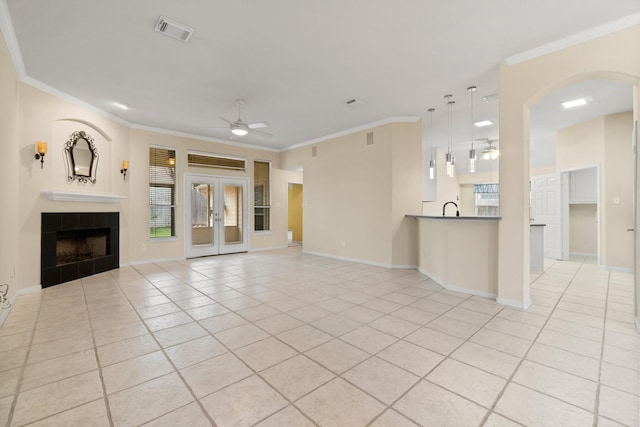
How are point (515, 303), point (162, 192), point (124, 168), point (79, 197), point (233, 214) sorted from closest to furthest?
point (515, 303) → point (79, 197) → point (124, 168) → point (162, 192) → point (233, 214)

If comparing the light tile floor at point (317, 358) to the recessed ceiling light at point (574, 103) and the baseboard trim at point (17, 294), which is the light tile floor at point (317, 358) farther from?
the recessed ceiling light at point (574, 103)

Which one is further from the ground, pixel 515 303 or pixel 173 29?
pixel 173 29

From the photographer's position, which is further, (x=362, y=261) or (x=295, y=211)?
(x=295, y=211)

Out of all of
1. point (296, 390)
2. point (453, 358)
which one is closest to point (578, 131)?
point (453, 358)

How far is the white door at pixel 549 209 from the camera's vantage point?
6.74 m

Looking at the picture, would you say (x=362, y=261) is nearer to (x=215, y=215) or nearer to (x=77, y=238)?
(x=215, y=215)

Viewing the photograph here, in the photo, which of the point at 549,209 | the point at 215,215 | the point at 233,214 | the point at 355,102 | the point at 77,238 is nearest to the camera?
the point at 355,102

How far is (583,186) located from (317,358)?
8.51m

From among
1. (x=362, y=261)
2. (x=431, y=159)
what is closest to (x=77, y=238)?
(x=362, y=261)

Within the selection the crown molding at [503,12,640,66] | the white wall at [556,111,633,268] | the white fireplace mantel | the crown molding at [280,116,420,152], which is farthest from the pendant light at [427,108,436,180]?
the white fireplace mantel

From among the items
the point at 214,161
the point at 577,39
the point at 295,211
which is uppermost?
the point at 577,39

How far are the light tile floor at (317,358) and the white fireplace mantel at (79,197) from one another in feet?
4.93

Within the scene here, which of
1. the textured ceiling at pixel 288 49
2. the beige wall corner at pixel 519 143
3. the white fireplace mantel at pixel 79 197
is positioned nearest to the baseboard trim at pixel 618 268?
the textured ceiling at pixel 288 49

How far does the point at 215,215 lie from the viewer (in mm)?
7391
